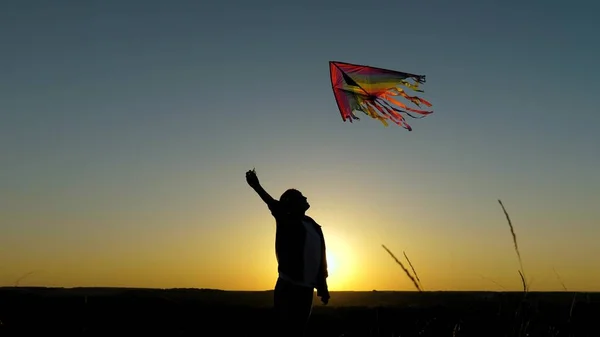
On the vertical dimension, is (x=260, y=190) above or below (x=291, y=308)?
above

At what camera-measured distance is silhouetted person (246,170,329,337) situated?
6.88 m

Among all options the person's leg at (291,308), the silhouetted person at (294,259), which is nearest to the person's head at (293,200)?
the silhouetted person at (294,259)

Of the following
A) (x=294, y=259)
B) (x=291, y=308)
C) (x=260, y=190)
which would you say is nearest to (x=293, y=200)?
(x=260, y=190)

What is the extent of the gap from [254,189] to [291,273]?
801 millimetres

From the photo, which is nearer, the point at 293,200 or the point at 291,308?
the point at 291,308

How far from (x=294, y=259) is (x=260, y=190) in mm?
668

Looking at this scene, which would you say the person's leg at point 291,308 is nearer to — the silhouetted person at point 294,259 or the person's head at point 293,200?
the silhouetted person at point 294,259

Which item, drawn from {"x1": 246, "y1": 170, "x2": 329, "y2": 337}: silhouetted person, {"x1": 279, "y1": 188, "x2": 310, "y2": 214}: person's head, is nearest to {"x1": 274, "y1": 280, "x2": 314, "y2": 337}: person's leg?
{"x1": 246, "y1": 170, "x2": 329, "y2": 337}: silhouetted person

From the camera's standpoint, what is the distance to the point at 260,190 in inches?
279

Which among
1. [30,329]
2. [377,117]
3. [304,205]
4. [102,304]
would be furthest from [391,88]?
[102,304]

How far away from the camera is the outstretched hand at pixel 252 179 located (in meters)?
7.10

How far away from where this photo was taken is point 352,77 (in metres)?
10.8

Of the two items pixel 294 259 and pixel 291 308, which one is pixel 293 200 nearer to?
pixel 294 259

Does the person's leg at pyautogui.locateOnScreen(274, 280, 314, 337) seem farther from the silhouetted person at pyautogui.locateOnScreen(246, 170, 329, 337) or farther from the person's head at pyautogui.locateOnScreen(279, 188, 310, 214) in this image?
the person's head at pyautogui.locateOnScreen(279, 188, 310, 214)
